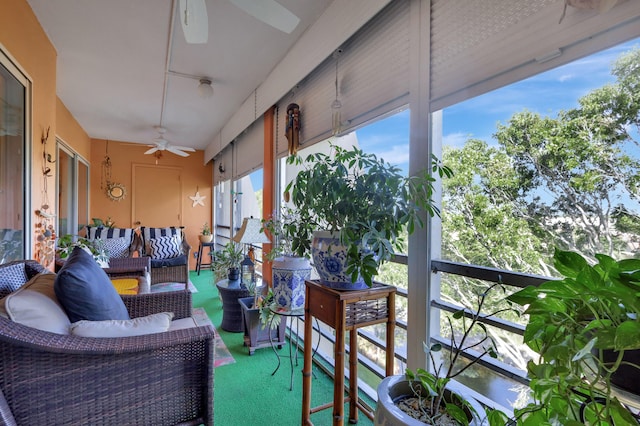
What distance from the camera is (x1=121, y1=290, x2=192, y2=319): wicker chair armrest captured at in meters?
1.73

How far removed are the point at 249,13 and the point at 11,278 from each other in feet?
5.29

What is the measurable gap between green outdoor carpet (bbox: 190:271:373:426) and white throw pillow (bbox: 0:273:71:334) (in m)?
0.95

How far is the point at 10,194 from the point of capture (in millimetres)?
2025

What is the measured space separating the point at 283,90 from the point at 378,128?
114cm

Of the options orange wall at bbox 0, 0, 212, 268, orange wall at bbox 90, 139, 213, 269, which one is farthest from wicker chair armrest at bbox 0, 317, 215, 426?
orange wall at bbox 90, 139, 213, 269

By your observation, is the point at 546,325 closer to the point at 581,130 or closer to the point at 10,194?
the point at 581,130

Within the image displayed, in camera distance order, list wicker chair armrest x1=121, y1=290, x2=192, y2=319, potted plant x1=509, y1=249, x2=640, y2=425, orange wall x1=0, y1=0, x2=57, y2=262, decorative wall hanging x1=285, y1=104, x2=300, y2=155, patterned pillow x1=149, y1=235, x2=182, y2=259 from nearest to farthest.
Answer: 1. potted plant x1=509, y1=249, x2=640, y2=425
2. wicker chair armrest x1=121, y1=290, x2=192, y2=319
3. orange wall x1=0, y1=0, x2=57, y2=262
4. decorative wall hanging x1=285, y1=104, x2=300, y2=155
5. patterned pillow x1=149, y1=235, x2=182, y2=259

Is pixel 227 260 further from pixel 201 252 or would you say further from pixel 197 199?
pixel 197 199

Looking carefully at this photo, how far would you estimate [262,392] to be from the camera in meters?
1.85

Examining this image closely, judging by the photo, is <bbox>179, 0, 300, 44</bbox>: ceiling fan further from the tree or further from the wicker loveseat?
the wicker loveseat

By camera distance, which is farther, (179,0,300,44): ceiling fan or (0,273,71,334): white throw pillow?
(179,0,300,44): ceiling fan

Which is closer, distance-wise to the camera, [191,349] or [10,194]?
[191,349]

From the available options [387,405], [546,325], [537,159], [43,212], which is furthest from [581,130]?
[43,212]

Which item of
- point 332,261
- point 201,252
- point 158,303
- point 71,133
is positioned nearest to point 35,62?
point 158,303
